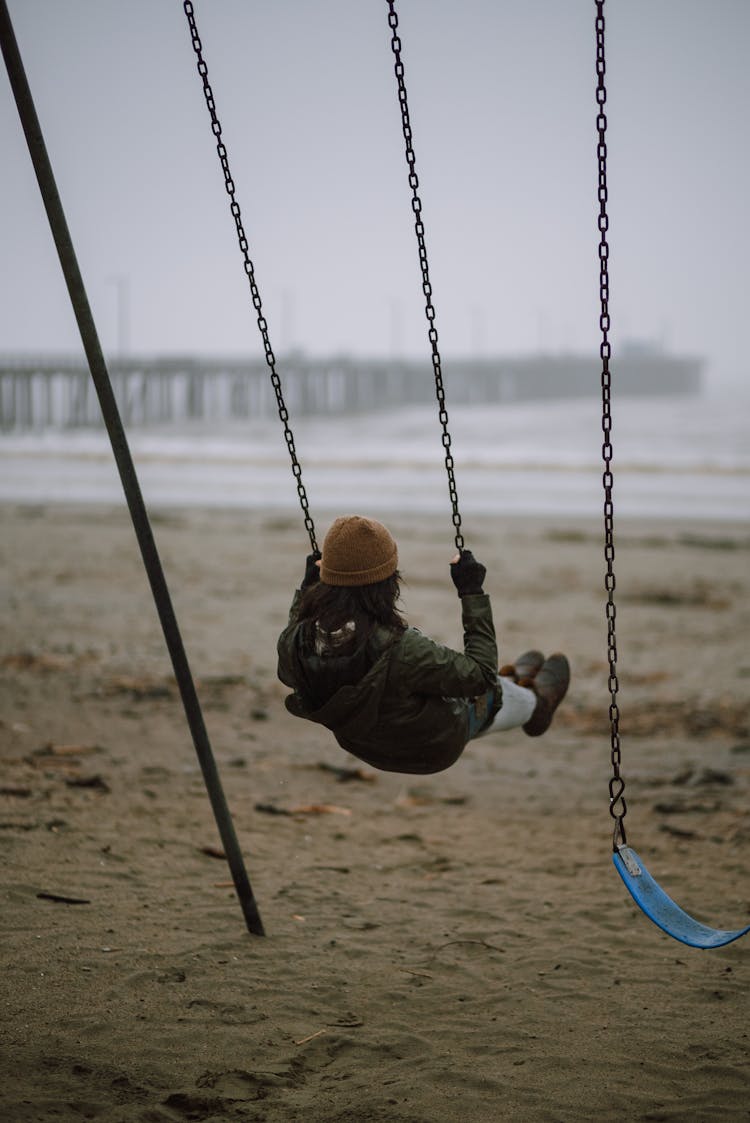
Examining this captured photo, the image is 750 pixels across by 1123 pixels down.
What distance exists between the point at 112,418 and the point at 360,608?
1473 millimetres

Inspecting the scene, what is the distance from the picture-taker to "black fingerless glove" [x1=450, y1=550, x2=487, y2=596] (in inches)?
165

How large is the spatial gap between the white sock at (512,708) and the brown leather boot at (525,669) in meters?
0.22

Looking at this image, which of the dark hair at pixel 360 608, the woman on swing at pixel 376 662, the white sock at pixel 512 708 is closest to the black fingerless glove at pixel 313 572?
the woman on swing at pixel 376 662

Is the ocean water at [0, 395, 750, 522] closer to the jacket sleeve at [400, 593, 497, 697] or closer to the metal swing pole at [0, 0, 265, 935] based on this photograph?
the metal swing pole at [0, 0, 265, 935]

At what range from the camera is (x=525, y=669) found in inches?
205

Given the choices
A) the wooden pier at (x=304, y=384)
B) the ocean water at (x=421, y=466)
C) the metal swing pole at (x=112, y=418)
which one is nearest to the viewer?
the metal swing pole at (x=112, y=418)

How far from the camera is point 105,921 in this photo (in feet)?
16.6

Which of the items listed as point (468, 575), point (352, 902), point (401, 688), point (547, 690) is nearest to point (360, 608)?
point (401, 688)

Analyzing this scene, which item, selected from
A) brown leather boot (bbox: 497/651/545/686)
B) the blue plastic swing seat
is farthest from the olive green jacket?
brown leather boot (bbox: 497/651/545/686)

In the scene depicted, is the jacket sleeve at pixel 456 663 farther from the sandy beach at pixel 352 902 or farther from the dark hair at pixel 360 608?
the sandy beach at pixel 352 902

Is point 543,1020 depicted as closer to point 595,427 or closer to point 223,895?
point 223,895

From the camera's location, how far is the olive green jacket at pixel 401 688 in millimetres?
3961

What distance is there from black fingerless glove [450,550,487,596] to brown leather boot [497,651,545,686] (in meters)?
1.03

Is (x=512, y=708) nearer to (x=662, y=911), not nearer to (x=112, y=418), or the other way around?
(x=662, y=911)
